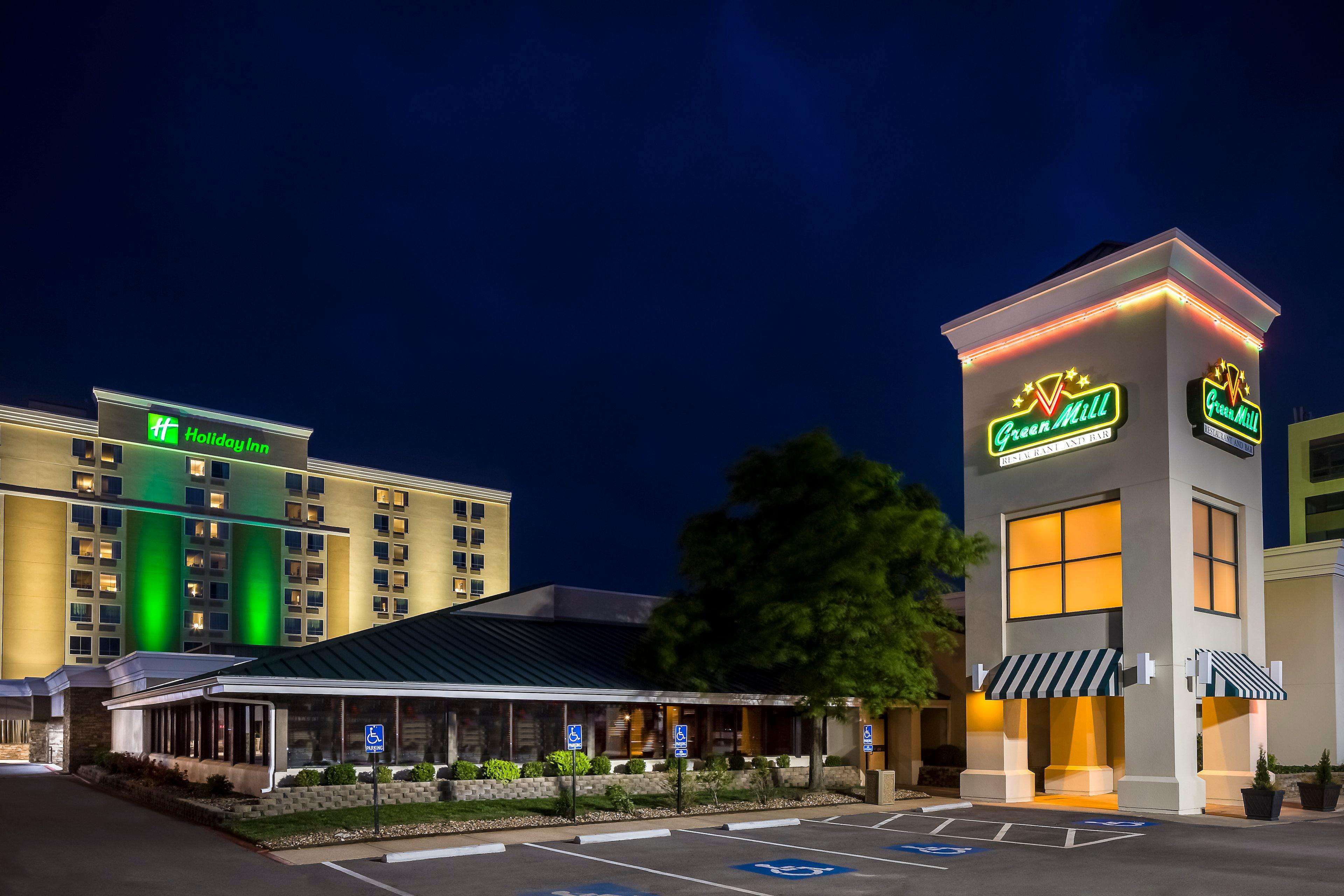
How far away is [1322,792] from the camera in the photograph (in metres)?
28.6

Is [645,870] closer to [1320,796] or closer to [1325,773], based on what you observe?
[1320,796]

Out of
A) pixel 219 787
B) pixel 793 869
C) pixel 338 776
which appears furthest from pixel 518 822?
pixel 219 787

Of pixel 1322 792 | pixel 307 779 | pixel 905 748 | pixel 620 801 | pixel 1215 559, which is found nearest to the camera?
pixel 307 779

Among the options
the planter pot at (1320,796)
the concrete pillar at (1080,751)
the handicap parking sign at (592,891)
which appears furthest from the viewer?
the concrete pillar at (1080,751)

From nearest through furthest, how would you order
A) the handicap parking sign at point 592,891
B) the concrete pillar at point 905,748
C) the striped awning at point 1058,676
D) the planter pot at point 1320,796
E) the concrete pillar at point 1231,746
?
the handicap parking sign at point 592,891, the planter pot at point 1320,796, the striped awning at point 1058,676, the concrete pillar at point 1231,746, the concrete pillar at point 905,748

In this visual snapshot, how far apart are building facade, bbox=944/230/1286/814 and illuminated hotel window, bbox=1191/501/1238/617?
6 centimetres

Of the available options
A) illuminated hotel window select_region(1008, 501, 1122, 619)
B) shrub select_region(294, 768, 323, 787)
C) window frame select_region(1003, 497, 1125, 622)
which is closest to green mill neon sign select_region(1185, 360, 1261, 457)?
window frame select_region(1003, 497, 1125, 622)

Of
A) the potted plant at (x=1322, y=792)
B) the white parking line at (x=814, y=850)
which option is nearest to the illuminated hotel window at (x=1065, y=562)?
the potted plant at (x=1322, y=792)

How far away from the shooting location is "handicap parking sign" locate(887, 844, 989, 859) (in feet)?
67.4

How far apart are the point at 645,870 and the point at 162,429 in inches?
3205

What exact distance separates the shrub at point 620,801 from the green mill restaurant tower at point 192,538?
56943mm

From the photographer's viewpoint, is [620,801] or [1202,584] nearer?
[620,801]

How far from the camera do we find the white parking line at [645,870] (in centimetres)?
1633

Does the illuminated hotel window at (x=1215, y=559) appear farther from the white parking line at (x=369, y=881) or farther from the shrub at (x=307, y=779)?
the shrub at (x=307, y=779)
